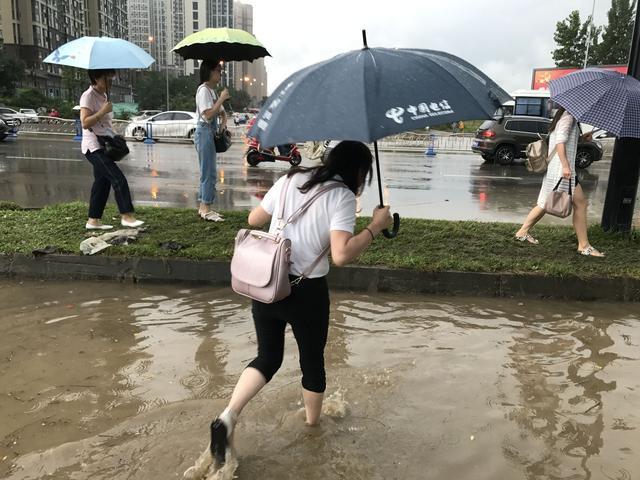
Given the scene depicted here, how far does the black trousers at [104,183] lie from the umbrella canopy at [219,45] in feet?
5.97

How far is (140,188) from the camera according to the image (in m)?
11.4

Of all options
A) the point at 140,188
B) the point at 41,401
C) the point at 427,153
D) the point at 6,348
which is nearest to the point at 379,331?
the point at 41,401

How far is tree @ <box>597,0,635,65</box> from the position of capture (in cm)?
5009

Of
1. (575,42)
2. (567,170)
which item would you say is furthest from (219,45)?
(575,42)

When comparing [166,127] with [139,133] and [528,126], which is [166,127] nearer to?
[139,133]

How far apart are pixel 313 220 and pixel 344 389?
5.00 feet

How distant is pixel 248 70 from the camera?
142 metres

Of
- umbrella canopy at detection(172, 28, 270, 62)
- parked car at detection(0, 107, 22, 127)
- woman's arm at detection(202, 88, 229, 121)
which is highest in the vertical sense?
umbrella canopy at detection(172, 28, 270, 62)

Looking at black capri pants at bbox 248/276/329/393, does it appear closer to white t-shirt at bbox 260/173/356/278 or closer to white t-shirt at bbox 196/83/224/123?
white t-shirt at bbox 260/173/356/278

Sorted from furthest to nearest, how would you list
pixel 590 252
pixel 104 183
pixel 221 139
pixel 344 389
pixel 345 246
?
1. pixel 221 139
2. pixel 104 183
3. pixel 590 252
4. pixel 344 389
5. pixel 345 246

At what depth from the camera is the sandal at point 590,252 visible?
5.86 meters

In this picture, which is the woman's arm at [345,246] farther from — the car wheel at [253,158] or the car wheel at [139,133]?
the car wheel at [139,133]

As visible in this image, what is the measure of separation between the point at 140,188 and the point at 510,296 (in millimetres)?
8411


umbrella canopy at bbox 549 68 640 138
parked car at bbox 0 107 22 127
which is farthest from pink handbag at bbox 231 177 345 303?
parked car at bbox 0 107 22 127
